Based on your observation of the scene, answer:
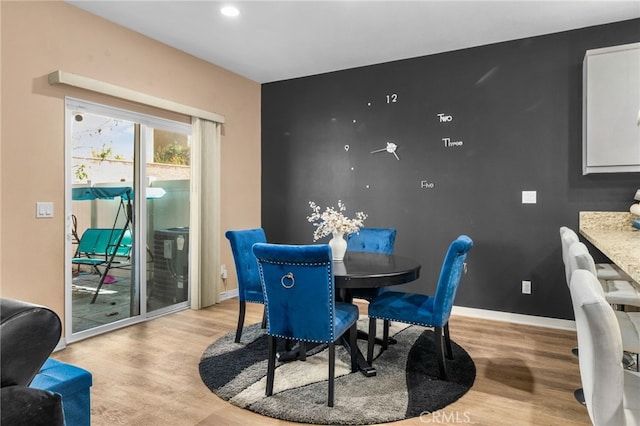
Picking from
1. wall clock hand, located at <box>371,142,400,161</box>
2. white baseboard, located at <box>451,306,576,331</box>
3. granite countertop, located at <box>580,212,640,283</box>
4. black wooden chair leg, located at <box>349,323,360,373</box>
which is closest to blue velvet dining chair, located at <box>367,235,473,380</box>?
black wooden chair leg, located at <box>349,323,360,373</box>

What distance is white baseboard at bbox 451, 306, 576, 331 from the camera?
3.67 m

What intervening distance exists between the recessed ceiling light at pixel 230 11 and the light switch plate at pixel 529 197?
10.3 feet

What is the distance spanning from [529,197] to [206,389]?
3.32 meters

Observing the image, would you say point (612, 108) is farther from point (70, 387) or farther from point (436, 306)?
point (70, 387)

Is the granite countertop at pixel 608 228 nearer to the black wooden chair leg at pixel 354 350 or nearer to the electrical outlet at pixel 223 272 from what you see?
the black wooden chair leg at pixel 354 350

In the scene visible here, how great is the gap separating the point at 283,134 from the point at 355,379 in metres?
3.47

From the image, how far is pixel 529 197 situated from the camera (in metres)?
3.81

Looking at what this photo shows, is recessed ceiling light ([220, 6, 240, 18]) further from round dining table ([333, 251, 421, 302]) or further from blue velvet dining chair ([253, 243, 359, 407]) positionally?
round dining table ([333, 251, 421, 302])

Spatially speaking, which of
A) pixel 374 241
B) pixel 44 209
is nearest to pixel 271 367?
pixel 374 241

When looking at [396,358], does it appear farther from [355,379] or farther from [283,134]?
[283,134]

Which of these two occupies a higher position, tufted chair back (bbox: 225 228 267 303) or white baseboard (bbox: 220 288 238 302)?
tufted chair back (bbox: 225 228 267 303)

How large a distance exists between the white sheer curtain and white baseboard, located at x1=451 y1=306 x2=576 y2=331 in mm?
2709

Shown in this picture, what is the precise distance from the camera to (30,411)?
0.90 metres

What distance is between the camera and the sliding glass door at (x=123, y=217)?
3395mm
